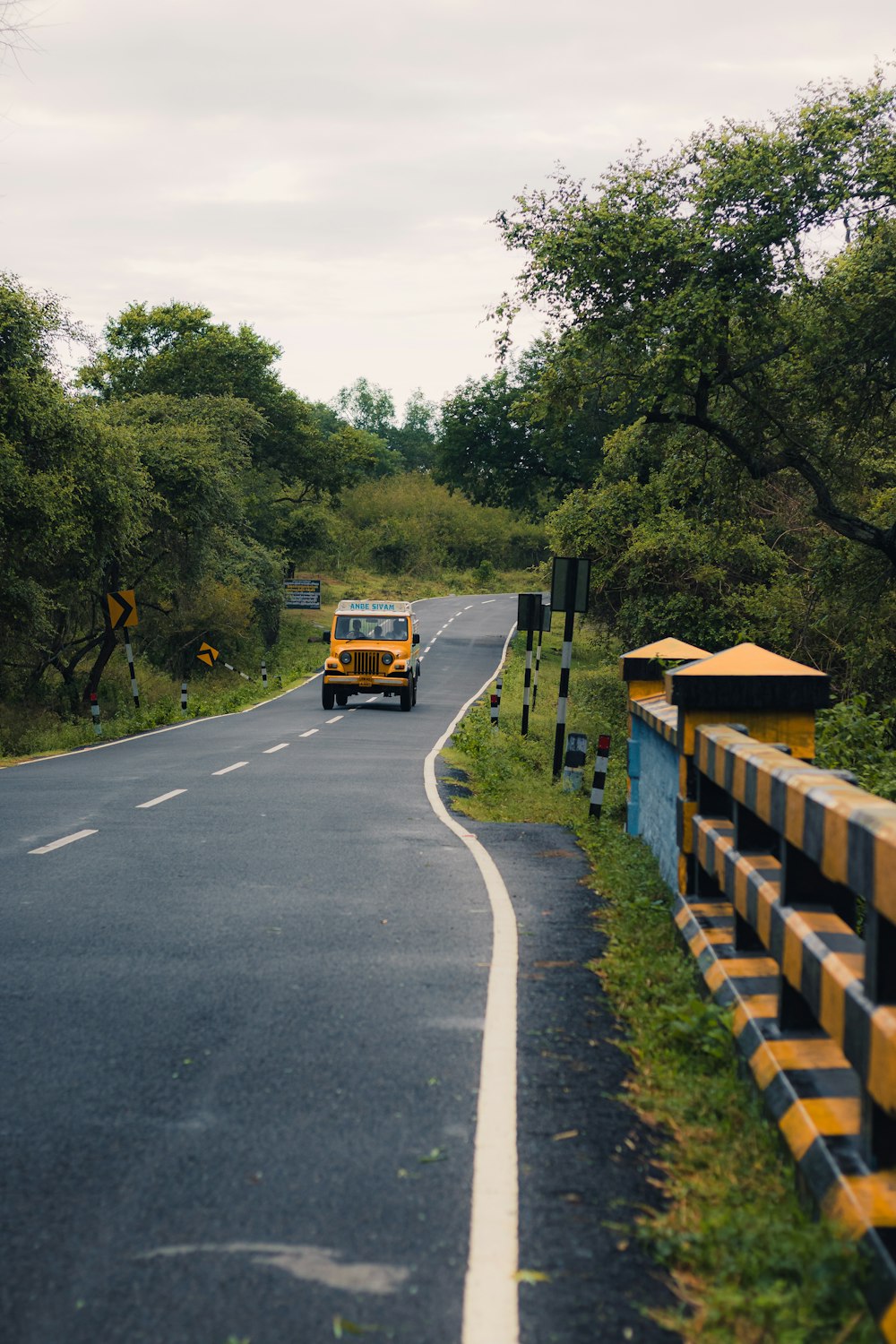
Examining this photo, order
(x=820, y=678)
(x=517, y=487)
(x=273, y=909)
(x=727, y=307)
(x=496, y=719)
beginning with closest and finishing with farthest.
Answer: (x=820, y=678)
(x=273, y=909)
(x=727, y=307)
(x=496, y=719)
(x=517, y=487)

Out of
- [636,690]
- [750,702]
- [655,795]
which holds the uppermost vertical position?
[750,702]

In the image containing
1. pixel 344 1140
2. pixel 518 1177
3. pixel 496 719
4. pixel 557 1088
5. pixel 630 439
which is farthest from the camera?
pixel 630 439

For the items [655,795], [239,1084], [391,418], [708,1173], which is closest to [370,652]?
[655,795]

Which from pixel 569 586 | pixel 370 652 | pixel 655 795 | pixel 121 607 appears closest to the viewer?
pixel 655 795

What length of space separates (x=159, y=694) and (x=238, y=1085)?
116ft

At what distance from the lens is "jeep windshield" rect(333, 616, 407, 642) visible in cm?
2927

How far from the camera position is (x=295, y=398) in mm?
57750

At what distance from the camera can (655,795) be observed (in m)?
7.84

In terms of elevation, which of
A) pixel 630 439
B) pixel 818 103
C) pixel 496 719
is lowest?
pixel 496 719

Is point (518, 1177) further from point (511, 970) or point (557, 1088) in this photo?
point (511, 970)

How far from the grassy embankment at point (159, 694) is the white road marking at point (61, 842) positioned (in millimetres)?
10348

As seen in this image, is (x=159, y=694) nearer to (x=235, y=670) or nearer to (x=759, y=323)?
(x=235, y=670)

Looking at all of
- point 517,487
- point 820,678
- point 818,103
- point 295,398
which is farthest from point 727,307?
point 295,398

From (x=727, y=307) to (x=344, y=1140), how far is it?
55.9ft
